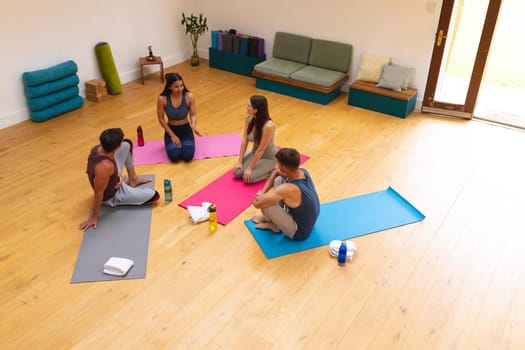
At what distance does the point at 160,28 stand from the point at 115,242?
4600 mm

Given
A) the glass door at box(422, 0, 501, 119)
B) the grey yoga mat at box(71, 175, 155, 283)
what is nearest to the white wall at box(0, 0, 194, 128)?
the grey yoga mat at box(71, 175, 155, 283)

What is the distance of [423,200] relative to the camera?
4.52 metres


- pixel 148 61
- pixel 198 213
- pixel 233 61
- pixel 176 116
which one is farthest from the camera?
pixel 233 61

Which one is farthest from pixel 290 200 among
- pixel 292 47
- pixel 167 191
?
pixel 292 47

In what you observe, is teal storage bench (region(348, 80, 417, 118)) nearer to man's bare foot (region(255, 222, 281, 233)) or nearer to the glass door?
the glass door

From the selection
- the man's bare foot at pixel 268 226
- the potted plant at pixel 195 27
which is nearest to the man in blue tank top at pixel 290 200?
the man's bare foot at pixel 268 226

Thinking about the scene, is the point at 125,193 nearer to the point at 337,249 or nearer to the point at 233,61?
the point at 337,249

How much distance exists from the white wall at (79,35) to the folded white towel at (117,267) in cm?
316

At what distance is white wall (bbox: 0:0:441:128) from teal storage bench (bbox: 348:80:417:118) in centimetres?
38

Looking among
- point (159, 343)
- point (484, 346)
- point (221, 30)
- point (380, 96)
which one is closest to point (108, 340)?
point (159, 343)

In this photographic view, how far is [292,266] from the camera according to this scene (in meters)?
3.68

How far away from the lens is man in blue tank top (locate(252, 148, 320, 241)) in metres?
3.56

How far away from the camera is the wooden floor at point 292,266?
312 cm

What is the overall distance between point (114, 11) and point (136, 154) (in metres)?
2.61
